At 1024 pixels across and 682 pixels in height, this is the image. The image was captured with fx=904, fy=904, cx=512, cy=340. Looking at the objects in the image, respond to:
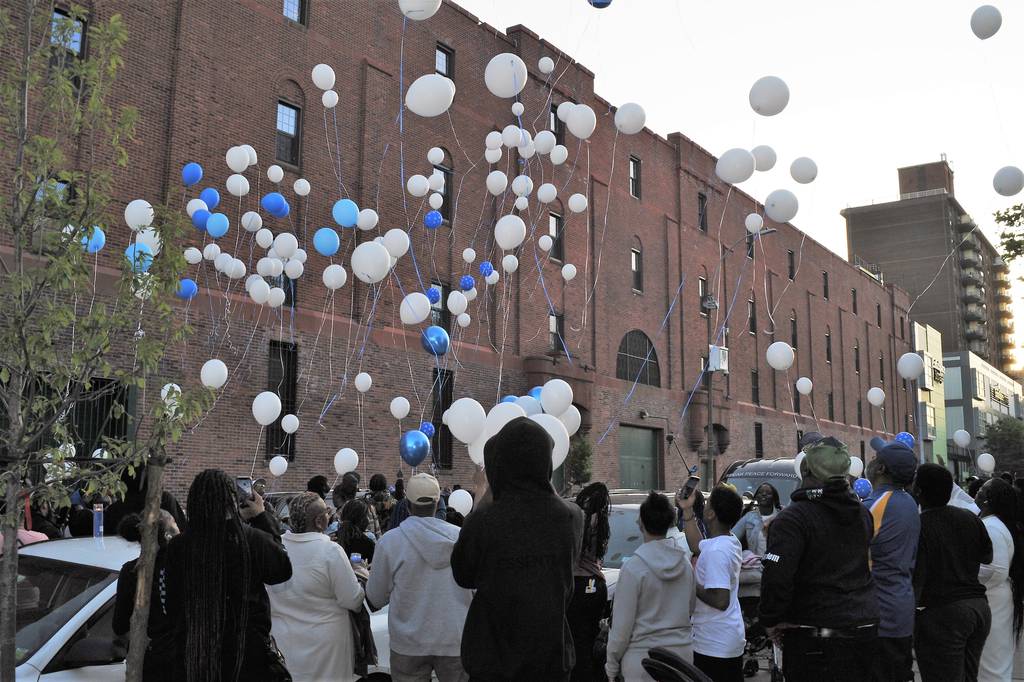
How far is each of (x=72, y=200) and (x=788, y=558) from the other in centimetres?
409

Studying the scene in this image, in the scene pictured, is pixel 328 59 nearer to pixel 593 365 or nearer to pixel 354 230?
pixel 354 230

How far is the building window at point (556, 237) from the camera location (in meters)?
28.7

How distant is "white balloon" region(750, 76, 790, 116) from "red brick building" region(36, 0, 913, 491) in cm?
804

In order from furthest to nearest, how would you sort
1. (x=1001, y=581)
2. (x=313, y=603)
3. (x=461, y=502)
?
(x=461, y=502) < (x=1001, y=581) < (x=313, y=603)

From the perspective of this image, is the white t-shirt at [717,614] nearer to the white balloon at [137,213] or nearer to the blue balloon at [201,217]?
the white balloon at [137,213]

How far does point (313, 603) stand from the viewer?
5.27m

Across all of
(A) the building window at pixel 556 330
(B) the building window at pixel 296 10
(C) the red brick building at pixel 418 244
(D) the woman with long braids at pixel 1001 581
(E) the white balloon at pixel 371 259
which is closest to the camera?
(D) the woman with long braids at pixel 1001 581

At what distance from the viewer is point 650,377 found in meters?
33.6

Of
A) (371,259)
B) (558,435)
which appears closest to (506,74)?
(371,259)

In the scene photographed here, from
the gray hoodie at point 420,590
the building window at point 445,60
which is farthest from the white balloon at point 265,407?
the building window at point 445,60

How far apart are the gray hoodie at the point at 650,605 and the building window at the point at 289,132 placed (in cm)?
1744

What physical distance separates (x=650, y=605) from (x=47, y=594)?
3179 millimetres

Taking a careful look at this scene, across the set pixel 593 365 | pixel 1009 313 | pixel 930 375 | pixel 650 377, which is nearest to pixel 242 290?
pixel 593 365

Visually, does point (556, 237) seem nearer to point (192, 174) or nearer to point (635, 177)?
point (635, 177)
